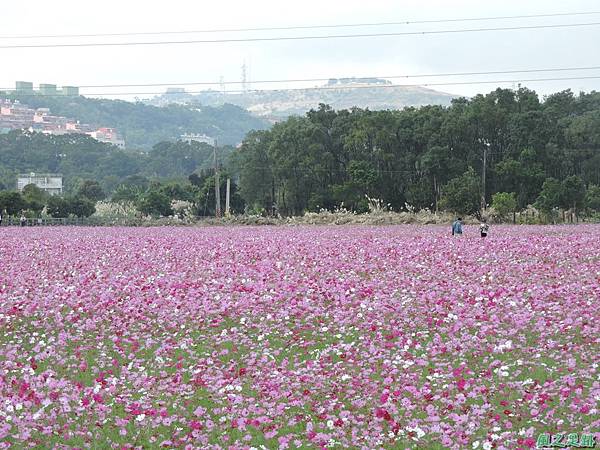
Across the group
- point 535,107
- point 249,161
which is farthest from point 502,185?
point 249,161

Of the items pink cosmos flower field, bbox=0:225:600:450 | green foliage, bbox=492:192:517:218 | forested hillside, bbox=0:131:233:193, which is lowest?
pink cosmos flower field, bbox=0:225:600:450

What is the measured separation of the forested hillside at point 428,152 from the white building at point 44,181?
6127cm

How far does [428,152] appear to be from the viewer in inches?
2790

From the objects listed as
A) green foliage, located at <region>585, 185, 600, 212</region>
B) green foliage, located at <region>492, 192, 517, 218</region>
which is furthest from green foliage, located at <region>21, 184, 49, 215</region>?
green foliage, located at <region>585, 185, 600, 212</region>

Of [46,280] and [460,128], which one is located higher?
[460,128]

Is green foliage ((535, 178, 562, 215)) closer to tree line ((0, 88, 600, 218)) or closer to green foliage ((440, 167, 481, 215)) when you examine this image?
tree line ((0, 88, 600, 218))

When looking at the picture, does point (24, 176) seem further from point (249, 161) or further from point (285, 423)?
point (285, 423)

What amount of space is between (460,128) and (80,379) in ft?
207

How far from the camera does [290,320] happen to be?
13.6 m

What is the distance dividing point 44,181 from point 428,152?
269 feet

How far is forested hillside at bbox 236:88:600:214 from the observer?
69.8 meters

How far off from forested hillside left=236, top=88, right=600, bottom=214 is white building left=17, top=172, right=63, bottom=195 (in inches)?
2412

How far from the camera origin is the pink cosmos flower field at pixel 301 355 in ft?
27.3

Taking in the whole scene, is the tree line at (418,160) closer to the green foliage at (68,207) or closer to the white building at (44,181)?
the green foliage at (68,207)
